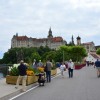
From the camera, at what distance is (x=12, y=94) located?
55.4ft

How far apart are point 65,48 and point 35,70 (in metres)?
108

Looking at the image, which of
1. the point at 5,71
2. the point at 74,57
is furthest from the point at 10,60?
the point at 5,71

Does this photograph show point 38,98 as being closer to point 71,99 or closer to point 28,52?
point 71,99

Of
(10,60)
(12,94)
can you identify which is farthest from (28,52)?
(12,94)

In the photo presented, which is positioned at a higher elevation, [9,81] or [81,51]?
[81,51]

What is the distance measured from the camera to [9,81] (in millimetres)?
24172

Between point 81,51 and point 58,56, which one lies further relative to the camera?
point 58,56

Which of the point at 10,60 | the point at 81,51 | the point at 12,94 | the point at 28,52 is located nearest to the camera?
the point at 12,94

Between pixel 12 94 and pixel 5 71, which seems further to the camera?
pixel 5 71

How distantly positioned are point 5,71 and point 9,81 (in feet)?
20.6

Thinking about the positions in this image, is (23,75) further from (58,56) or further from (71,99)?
(58,56)

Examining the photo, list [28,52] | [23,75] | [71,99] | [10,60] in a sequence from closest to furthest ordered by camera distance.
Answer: [71,99] → [23,75] → [10,60] → [28,52]

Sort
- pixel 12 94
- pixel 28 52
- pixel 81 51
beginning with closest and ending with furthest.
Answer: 1. pixel 12 94
2. pixel 81 51
3. pixel 28 52

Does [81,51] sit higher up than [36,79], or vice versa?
[81,51]
